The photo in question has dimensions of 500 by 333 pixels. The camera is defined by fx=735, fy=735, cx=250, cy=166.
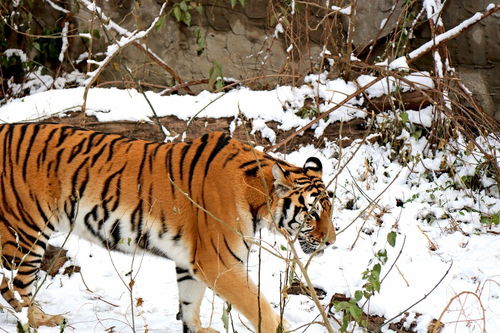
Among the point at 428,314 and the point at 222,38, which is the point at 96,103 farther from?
the point at 428,314

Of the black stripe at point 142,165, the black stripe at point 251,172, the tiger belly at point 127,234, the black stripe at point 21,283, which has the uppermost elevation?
the black stripe at point 142,165

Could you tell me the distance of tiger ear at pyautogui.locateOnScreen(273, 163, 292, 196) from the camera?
3779mm

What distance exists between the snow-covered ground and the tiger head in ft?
0.53

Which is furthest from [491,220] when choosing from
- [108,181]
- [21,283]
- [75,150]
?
[21,283]

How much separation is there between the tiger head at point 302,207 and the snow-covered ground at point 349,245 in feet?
0.53

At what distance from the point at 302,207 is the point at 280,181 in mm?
198

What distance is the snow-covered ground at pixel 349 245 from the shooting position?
4207mm

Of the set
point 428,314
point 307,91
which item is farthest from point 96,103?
point 428,314

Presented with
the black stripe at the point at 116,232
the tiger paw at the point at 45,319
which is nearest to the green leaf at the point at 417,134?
the black stripe at the point at 116,232

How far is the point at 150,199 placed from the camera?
13.4 feet

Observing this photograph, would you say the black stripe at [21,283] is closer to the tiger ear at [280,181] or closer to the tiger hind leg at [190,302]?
the tiger hind leg at [190,302]

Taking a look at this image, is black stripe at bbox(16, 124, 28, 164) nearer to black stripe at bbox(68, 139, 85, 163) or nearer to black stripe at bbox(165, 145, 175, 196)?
black stripe at bbox(68, 139, 85, 163)

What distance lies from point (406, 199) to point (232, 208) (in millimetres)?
2170

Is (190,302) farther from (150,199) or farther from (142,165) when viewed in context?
(142,165)
